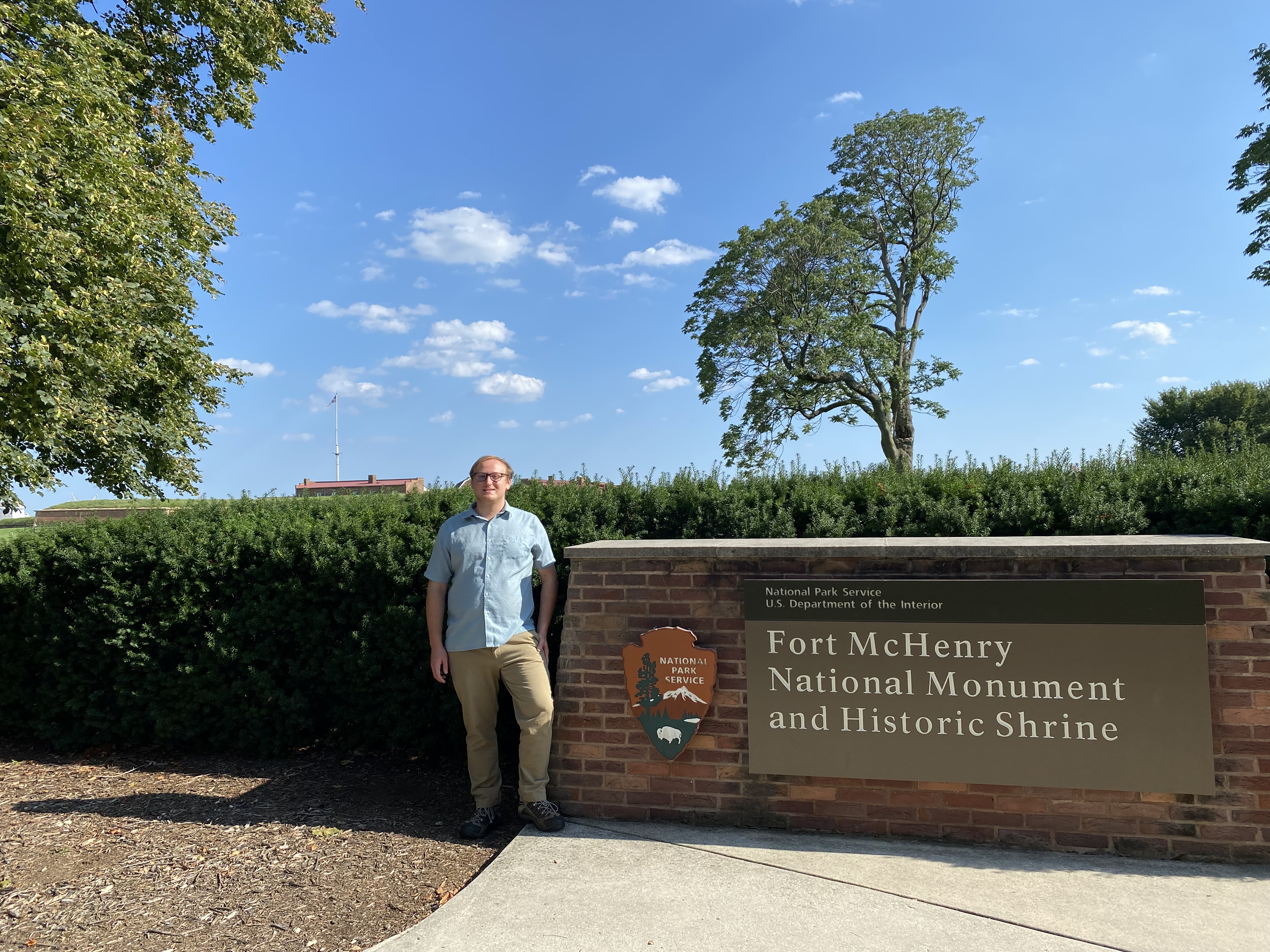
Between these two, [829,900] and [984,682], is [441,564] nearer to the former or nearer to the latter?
[829,900]

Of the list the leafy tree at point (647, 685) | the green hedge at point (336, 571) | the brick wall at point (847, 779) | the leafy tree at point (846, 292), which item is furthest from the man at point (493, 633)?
the leafy tree at point (846, 292)

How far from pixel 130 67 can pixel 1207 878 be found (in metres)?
16.9

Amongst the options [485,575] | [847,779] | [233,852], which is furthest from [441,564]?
[847,779]

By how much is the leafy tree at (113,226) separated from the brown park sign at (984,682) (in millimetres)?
8704

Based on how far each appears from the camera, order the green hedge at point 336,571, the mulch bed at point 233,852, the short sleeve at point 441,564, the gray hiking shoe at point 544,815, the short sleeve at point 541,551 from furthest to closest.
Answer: the green hedge at point 336,571 < the short sleeve at point 541,551 < the short sleeve at point 441,564 < the gray hiking shoe at point 544,815 < the mulch bed at point 233,852

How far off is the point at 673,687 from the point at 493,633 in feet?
3.30

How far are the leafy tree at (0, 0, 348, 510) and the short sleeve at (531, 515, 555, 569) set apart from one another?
718 cm

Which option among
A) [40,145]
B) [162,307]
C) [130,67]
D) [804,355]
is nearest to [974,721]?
[40,145]

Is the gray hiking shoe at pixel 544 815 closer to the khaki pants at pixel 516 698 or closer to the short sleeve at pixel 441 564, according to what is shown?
the khaki pants at pixel 516 698

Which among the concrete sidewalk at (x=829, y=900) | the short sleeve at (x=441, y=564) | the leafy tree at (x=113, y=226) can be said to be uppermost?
the leafy tree at (x=113, y=226)

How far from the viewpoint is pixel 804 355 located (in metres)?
27.0

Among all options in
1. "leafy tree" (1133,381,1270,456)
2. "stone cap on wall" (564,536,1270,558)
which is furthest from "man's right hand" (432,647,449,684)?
"leafy tree" (1133,381,1270,456)

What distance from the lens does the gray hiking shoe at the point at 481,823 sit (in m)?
4.26

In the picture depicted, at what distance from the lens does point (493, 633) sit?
4172mm
